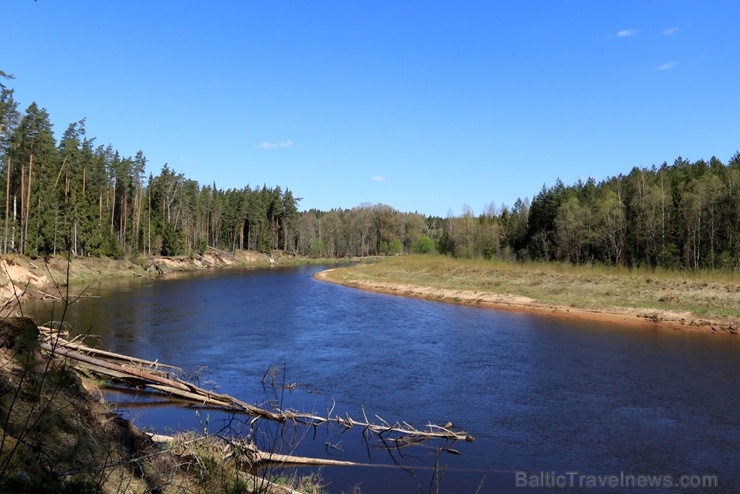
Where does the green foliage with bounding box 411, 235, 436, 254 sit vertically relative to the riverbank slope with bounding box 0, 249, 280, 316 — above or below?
above

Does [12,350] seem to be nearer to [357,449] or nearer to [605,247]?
[357,449]

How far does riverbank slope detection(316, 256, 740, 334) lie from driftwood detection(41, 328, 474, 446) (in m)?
20.2

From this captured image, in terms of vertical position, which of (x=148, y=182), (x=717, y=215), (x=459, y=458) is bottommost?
(x=459, y=458)

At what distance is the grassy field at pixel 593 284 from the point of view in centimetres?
3038

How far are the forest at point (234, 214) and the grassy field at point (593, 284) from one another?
7.86 meters

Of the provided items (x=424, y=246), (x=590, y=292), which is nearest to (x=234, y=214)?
(x=424, y=246)

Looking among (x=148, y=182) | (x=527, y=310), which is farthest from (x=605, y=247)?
(x=148, y=182)

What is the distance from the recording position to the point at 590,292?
35.7 m

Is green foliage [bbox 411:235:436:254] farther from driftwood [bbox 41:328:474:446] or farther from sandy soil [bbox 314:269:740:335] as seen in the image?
driftwood [bbox 41:328:474:446]

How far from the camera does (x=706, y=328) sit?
25500mm

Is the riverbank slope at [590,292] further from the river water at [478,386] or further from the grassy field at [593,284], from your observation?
the river water at [478,386]

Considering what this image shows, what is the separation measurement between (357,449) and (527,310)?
24281mm

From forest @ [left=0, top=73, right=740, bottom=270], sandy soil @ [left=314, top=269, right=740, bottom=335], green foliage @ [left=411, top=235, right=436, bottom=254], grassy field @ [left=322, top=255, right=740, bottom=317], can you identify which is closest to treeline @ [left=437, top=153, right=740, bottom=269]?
forest @ [left=0, top=73, right=740, bottom=270]

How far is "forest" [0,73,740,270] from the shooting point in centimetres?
4703
